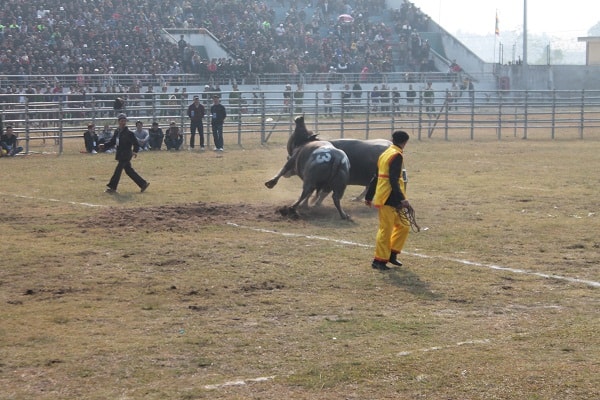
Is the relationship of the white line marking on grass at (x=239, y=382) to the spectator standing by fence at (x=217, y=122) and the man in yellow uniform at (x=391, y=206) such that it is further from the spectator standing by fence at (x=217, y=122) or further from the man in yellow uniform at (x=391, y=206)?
the spectator standing by fence at (x=217, y=122)

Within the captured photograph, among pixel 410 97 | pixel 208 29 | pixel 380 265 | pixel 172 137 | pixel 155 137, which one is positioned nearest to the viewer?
pixel 380 265

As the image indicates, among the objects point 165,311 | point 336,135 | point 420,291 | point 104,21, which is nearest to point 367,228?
point 420,291

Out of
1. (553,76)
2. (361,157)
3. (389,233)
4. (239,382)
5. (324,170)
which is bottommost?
(239,382)

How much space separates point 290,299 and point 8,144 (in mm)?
17952

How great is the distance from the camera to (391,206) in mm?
A: 10820

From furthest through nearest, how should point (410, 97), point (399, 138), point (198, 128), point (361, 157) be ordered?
point (410, 97) < point (198, 128) < point (361, 157) < point (399, 138)

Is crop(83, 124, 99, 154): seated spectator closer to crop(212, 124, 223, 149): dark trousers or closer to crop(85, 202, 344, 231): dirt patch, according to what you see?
crop(212, 124, 223, 149): dark trousers

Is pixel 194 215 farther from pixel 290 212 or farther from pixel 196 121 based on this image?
pixel 196 121

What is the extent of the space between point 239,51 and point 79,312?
39837mm

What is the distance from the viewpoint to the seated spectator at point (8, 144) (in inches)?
998

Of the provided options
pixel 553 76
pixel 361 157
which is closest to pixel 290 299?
pixel 361 157

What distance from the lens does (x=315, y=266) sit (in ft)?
35.9

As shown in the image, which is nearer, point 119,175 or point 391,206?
point 391,206

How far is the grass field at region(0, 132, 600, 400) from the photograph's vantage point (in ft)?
22.5
